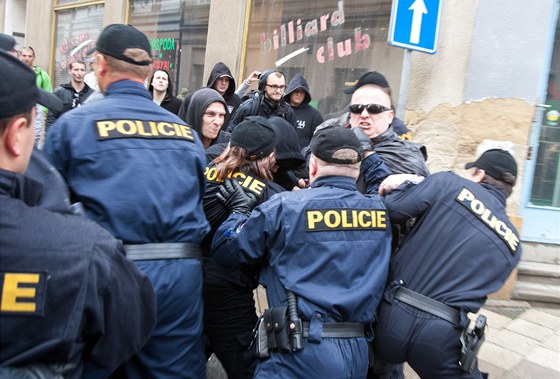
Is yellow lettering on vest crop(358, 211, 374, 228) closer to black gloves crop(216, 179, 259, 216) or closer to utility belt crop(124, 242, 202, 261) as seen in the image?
black gloves crop(216, 179, 259, 216)

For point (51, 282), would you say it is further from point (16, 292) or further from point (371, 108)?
point (371, 108)

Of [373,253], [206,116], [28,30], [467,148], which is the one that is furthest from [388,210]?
[28,30]

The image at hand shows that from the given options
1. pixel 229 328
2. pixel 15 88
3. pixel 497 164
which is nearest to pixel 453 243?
pixel 497 164

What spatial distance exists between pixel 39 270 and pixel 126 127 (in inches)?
39.5

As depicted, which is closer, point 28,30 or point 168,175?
point 168,175

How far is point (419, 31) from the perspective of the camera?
13.8 feet

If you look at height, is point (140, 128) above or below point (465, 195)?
above

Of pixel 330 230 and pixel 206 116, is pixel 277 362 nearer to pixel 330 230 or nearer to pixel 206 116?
pixel 330 230

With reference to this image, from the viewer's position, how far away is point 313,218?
7.16 feet

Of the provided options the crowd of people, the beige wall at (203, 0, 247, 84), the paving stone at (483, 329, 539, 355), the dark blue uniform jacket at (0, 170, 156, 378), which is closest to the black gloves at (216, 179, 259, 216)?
the crowd of people

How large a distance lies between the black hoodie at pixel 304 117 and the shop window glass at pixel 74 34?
6.32 metres

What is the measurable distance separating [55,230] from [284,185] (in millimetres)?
1987

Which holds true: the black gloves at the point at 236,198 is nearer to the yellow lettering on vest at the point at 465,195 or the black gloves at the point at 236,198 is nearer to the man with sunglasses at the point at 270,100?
the yellow lettering on vest at the point at 465,195

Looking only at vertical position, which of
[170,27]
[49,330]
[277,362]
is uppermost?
[170,27]
